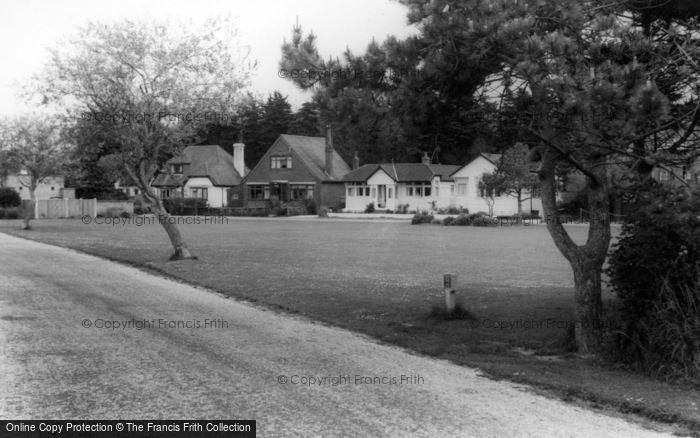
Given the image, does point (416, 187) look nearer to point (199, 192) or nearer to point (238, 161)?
point (238, 161)

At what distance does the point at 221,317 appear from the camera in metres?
11.9

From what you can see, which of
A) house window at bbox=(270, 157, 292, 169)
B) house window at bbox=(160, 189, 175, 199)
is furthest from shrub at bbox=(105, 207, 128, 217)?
house window at bbox=(270, 157, 292, 169)

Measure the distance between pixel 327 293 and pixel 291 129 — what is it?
273ft

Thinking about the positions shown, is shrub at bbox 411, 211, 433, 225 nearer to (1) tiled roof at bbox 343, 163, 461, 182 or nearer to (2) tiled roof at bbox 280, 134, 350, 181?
(1) tiled roof at bbox 343, 163, 461, 182

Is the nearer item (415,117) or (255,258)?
(415,117)

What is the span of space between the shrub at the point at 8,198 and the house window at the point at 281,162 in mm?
25380

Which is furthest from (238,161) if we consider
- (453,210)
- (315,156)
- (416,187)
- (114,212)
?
(453,210)

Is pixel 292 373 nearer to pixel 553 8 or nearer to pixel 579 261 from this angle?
pixel 579 261

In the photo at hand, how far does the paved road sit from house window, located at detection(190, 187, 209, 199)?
62.8m

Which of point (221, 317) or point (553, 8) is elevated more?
point (553, 8)

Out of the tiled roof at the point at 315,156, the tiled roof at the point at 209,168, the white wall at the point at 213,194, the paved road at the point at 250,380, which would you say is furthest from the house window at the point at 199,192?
the paved road at the point at 250,380

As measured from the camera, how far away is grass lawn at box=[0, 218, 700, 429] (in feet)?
25.5

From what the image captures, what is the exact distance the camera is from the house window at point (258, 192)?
7150cm

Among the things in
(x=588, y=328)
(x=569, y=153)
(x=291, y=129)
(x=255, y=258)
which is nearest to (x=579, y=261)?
(x=588, y=328)
